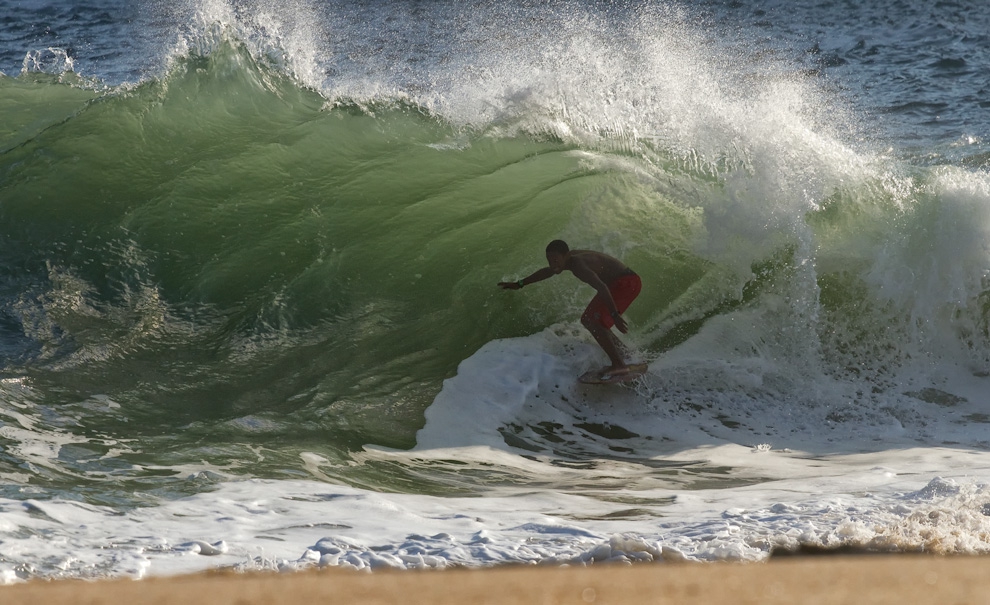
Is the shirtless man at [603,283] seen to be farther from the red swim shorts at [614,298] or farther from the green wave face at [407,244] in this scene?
the green wave face at [407,244]

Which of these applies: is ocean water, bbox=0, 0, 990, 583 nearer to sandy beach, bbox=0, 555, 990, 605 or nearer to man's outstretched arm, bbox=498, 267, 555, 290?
man's outstretched arm, bbox=498, 267, 555, 290

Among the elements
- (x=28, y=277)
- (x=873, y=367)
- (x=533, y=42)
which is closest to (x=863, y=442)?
(x=873, y=367)

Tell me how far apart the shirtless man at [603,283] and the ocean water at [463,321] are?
0.38 metres

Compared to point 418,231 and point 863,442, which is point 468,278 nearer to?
point 418,231

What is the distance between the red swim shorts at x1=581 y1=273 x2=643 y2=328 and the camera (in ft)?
22.1

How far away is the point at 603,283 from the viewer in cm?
661

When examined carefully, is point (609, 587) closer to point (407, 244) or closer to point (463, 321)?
point (463, 321)

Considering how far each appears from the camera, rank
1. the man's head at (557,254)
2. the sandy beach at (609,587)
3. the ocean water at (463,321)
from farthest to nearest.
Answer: the man's head at (557,254) → the ocean water at (463,321) → the sandy beach at (609,587)

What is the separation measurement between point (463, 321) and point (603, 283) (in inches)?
58.2

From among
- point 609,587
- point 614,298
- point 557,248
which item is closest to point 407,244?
point 557,248

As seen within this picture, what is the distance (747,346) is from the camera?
7.45 m

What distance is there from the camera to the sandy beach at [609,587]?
82.1 inches

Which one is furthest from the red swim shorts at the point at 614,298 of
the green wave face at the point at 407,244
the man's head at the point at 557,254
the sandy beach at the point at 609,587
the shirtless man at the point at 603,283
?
the sandy beach at the point at 609,587

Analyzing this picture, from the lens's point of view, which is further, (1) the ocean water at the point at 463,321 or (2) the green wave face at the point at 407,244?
(2) the green wave face at the point at 407,244
